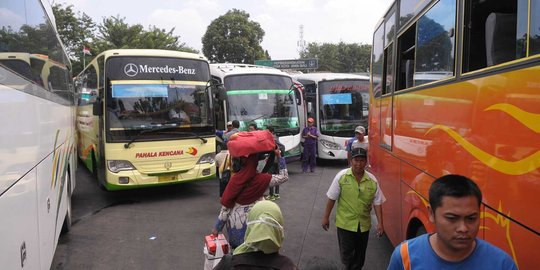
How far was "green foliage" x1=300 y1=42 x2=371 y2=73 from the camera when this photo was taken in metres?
54.7

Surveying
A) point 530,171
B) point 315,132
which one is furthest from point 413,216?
point 315,132

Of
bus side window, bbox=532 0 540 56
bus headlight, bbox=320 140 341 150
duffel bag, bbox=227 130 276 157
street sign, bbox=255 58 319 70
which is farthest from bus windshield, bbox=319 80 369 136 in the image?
street sign, bbox=255 58 319 70

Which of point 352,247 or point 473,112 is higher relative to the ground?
point 473,112

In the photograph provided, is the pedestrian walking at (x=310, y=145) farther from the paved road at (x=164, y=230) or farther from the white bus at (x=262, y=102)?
the paved road at (x=164, y=230)

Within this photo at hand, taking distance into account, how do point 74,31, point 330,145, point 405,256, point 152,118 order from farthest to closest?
point 74,31 < point 330,145 < point 152,118 < point 405,256

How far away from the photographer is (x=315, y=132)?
469 inches

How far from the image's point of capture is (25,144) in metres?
2.71

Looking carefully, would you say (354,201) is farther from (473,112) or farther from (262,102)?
(262,102)

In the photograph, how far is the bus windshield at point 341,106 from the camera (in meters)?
13.2

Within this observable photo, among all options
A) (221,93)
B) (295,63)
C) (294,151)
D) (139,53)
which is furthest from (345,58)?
(139,53)

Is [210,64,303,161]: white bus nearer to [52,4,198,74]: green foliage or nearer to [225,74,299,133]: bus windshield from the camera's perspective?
[225,74,299,133]: bus windshield

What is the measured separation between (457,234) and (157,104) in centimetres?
705

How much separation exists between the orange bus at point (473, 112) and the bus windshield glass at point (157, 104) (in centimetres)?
479

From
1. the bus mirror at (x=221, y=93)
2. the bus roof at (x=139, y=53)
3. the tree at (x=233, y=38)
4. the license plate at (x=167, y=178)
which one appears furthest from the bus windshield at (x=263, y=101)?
the tree at (x=233, y=38)
